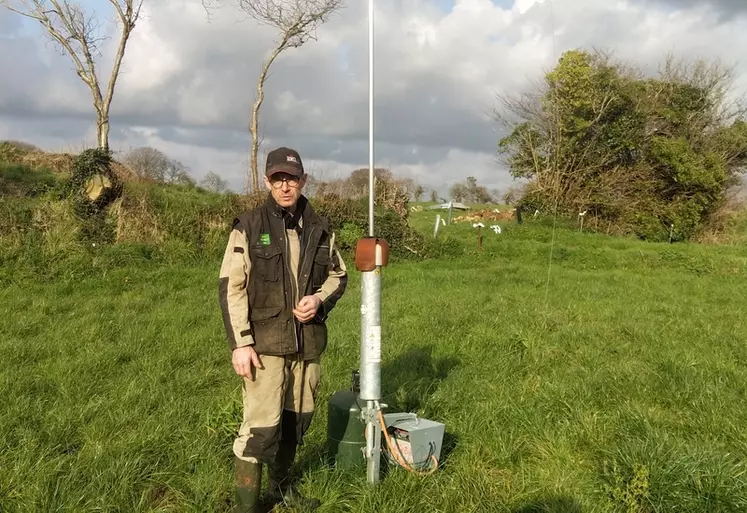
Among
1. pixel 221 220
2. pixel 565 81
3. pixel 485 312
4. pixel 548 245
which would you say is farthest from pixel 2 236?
pixel 565 81

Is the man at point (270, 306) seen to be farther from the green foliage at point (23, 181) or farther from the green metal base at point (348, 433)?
the green foliage at point (23, 181)

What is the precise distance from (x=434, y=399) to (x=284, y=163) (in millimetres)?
2865

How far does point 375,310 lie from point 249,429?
100 centimetres

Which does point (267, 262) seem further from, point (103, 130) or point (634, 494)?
point (103, 130)

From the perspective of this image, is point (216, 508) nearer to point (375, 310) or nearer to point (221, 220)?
point (375, 310)

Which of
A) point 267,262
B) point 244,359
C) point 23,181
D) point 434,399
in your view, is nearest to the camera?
point 244,359

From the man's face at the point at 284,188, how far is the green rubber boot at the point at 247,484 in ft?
4.88

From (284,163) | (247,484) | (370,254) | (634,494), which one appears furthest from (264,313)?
(634,494)

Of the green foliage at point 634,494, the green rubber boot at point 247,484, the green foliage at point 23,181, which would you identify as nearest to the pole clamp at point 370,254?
the green rubber boot at point 247,484

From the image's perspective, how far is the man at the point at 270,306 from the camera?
3.31 m

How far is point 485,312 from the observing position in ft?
31.0

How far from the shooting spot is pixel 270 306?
3.40 meters

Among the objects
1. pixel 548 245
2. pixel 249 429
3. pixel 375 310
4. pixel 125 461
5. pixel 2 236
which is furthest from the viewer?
pixel 548 245

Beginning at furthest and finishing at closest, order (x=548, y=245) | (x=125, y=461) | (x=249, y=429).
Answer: (x=548, y=245) < (x=125, y=461) < (x=249, y=429)
